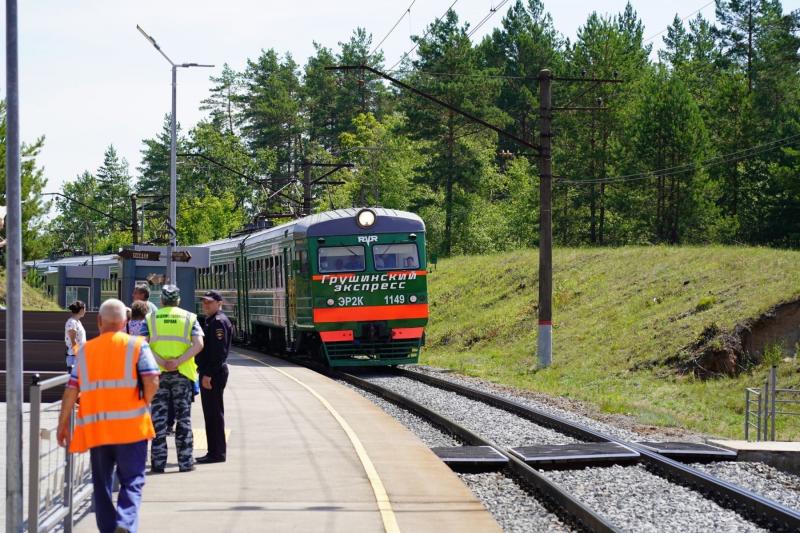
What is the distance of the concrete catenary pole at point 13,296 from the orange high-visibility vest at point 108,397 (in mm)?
591

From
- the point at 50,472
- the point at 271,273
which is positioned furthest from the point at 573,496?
the point at 271,273

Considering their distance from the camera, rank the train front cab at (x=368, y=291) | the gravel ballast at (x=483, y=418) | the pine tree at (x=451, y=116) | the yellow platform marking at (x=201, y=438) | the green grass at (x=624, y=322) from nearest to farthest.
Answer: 1. the yellow platform marking at (x=201, y=438)
2. the gravel ballast at (x=483, y=418)
3. the green grass at (x=624, y=322)
4. the train front cab at (x=368, y=291)
5. the pine tree at (x=451, y=116)

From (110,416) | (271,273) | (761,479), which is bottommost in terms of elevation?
(761,479)

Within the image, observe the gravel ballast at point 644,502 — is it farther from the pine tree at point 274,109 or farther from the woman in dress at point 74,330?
the pine tree at point 274,109

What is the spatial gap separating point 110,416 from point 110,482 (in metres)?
0.46

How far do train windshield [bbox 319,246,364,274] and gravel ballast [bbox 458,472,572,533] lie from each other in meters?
13.6

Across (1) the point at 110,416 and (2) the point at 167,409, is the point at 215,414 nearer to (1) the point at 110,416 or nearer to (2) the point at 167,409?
(2) the point at 167,409

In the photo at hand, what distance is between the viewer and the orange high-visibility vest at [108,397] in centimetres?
758

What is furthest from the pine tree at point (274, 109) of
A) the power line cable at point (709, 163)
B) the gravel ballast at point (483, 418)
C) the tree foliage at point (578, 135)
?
the gravel ballast at point (483, 418)

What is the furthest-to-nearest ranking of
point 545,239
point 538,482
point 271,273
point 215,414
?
point 271,273 → point 545,239 → point 215,414 → point 538,482

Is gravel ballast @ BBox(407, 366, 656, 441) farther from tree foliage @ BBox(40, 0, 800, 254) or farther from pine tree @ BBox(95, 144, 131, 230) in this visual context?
pine tree @ BBox(95, 144, 131, 230)

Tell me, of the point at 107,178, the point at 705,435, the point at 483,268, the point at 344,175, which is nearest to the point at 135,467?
the point at 705,435

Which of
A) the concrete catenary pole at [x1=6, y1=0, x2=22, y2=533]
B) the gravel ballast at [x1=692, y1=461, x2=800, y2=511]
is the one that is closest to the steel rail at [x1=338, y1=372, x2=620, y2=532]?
the gravel ballast at [x1=692, y1=461, x2=800, y2=511]

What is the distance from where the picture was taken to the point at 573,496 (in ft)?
34.9
